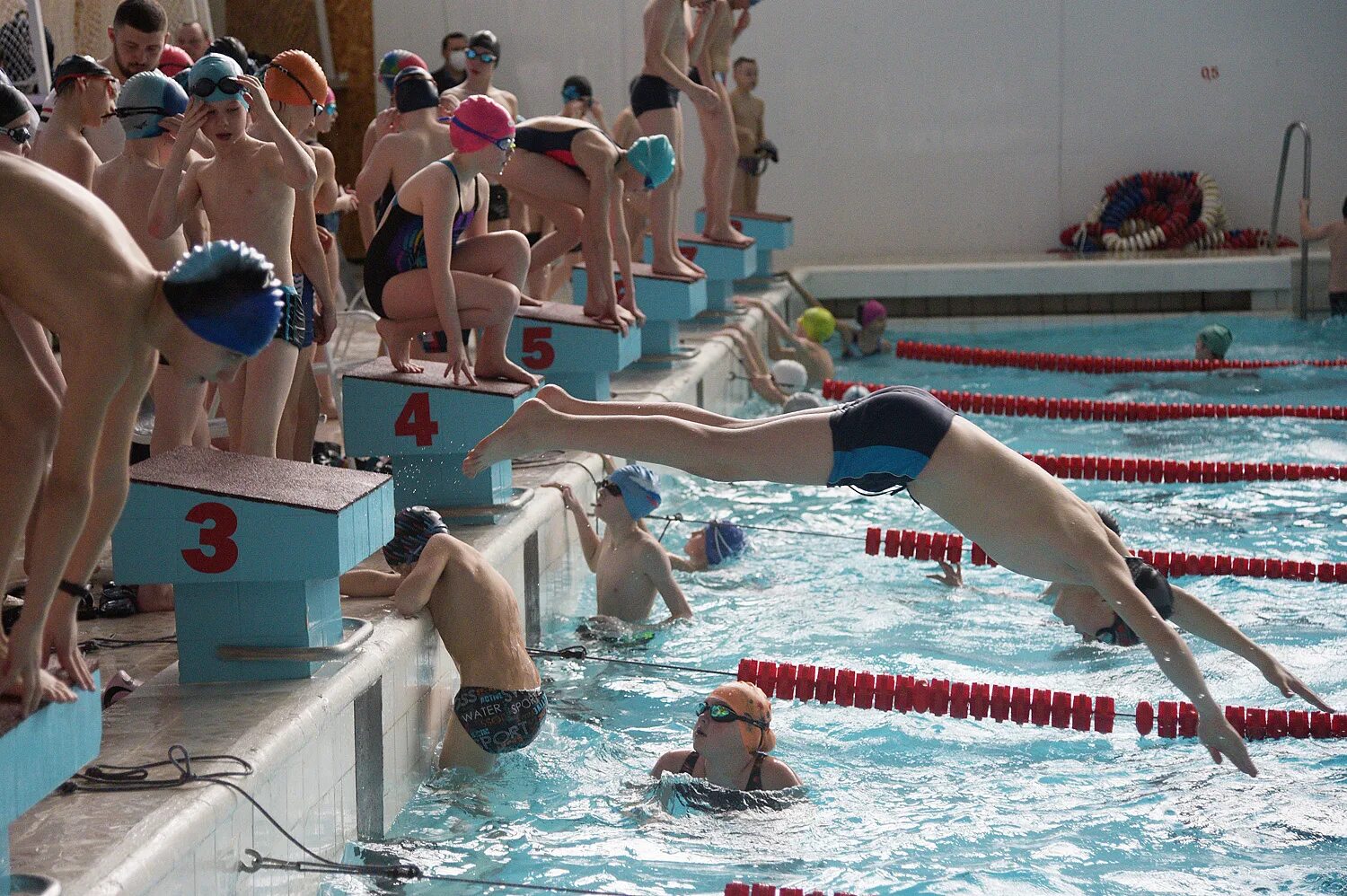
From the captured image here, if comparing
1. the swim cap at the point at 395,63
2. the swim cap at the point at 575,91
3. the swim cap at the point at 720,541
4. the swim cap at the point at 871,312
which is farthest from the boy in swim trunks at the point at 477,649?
the swim cap at the point at 871,312

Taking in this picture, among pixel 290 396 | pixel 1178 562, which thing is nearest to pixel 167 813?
pixel 290 396

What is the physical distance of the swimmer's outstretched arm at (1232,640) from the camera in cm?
404

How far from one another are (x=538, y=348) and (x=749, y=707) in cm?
304

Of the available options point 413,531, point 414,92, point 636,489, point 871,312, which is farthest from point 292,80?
point 871,312

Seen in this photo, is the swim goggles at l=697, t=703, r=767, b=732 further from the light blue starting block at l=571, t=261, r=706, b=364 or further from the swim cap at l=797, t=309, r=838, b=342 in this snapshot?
the swim cap at l=797, t=309, r=838, b=342

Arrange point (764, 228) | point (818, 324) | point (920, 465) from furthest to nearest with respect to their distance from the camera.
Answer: point (764, 228) → point (818, 324) → point (920, 465)

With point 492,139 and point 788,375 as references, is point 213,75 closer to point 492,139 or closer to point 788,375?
point 492,139

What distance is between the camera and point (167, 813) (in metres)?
2.91

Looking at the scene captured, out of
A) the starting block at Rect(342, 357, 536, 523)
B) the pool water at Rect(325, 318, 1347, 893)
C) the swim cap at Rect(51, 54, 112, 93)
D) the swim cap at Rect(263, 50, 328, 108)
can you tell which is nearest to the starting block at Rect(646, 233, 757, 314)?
the pool water at Rect(325, 318, 1347, 893)

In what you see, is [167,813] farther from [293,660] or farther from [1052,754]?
[1052,754]

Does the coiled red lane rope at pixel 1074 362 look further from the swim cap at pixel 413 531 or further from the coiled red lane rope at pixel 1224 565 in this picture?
the swim cap at pixel 413 531

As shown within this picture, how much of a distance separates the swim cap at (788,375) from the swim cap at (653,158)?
11.0ft

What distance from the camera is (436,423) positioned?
5.30 m

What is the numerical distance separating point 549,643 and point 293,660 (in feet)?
6.65
